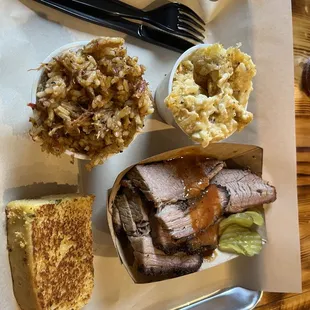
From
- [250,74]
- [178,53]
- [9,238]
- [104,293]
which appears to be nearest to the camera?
[9,238]

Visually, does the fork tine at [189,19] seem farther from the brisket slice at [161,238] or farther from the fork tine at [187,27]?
the brisket slice at [161,238]

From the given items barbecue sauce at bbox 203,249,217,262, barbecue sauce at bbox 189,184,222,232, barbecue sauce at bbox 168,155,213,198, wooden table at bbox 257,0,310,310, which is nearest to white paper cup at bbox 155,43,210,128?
barbecue sauce at bbox 168,155,213,198

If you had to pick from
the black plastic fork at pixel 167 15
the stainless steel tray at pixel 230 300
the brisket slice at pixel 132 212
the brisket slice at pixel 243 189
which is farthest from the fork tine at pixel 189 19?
the stainless steel tray at pixel 230 300

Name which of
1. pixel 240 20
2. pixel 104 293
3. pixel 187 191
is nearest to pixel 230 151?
pixel 187 191

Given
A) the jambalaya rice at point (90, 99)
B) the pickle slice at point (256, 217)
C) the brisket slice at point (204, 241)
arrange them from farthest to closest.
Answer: the pickle slice at point (256, 217) < the brisket slice at point (204, 241) < the jambalaya rice at point (90, 99)

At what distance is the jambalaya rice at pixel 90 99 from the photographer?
1423mm

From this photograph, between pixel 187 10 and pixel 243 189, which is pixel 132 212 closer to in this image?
pixel 243 189

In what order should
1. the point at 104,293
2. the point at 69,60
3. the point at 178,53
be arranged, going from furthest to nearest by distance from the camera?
the point at 178,53 < the point at 104,293 < the point at 69,60

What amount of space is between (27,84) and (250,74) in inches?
30.5

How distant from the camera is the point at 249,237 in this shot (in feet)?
6.28

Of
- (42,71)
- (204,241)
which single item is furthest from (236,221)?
(42,71)

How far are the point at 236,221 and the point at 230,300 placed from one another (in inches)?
15.1

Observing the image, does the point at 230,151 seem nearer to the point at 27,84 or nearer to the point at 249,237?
the point at 249,237

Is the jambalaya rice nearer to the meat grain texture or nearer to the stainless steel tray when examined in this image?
the meat grain texture
